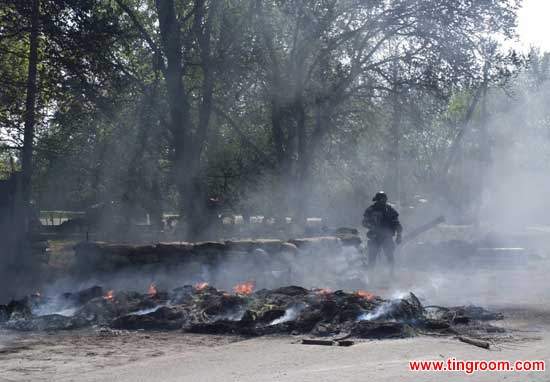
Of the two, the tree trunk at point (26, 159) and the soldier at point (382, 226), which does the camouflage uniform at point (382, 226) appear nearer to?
the soldier at point (382, 226)

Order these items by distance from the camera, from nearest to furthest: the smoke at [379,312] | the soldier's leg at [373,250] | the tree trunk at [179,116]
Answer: the smoke at [379,312]
the soldier's leg at [373,250]
the tree trunk at [179,116]

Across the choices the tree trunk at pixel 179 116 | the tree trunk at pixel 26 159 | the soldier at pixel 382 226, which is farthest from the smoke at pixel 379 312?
the tree trunk at pixel 179 116

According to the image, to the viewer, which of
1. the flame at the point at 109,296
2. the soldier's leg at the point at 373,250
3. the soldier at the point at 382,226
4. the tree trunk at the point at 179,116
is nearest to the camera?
the flame at the point at 109,296

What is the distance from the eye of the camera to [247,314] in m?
10.8

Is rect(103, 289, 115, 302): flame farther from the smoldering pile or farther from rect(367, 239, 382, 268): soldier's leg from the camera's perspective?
rect(367, 239, 382, 268): soldier's leg

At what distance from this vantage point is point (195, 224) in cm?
2177

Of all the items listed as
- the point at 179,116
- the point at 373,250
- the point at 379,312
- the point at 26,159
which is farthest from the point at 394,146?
the point at 379,312

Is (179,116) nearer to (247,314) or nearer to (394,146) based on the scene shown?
(394,146)

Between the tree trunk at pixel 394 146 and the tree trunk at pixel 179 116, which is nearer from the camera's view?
the tree trunk at pixel 179 116

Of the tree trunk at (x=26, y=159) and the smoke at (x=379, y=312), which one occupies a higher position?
the tree trunk at (x=26, y=159)

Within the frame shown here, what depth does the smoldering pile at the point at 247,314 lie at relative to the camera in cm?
1053

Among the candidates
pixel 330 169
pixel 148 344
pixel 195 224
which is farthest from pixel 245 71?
pixel 148 344

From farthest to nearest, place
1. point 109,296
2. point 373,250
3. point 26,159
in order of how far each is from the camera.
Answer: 1. point 373,250
2. point 26,159
3. point 109,296

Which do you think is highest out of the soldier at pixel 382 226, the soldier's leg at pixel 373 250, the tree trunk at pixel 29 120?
the tree trunk at pixel 29 120
